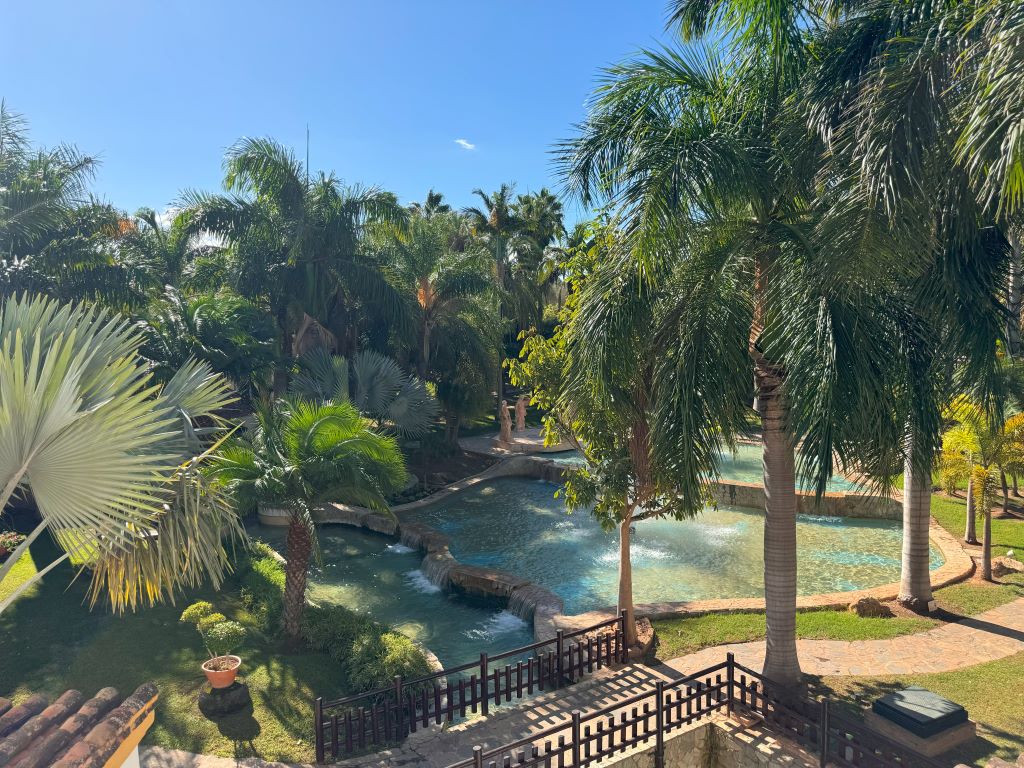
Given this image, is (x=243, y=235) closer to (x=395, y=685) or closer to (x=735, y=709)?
(x=395, y=685)

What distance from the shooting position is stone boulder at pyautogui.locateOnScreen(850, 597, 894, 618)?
11.5 metres

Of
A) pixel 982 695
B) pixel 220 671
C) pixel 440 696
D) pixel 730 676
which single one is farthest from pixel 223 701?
pixel 982 695

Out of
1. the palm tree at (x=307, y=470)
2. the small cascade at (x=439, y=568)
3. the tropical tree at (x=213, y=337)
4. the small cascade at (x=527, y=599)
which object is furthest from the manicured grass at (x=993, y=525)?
the tropical tree at (x=213, y=337)

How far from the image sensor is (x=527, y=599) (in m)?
13.3

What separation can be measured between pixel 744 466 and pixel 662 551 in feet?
36.5

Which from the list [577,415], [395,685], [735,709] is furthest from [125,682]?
[735,709]

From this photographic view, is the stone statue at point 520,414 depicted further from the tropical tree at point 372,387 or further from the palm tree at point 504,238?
the tropical tree at point 372,387

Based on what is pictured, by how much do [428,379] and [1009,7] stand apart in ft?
82.3

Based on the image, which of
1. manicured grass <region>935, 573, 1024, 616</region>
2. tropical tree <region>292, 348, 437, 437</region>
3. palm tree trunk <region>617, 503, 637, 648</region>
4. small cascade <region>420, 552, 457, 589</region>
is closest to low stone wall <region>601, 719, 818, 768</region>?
palm tree trunk <region>617, 503, 637, 648</region>

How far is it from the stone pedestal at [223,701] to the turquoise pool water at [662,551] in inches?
265

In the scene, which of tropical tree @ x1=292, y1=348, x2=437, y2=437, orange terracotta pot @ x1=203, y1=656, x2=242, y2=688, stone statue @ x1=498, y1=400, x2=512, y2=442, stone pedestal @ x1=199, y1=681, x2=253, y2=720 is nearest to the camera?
stone pedestal @ x1=199, y1=681, x2=253, y2=720

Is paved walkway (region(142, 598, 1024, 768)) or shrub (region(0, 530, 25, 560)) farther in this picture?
shrub (region(0, 530, 25, 560))

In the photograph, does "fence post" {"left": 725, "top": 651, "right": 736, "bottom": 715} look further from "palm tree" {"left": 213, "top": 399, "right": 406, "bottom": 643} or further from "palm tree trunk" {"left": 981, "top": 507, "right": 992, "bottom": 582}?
"palm tree trunk" {"left": 981, "top": 507, "right": 992, "bottom": 582}

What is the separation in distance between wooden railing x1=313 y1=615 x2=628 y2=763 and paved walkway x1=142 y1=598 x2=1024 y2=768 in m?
0.21
